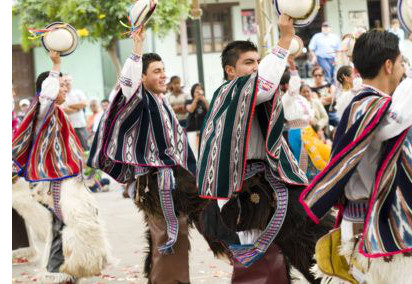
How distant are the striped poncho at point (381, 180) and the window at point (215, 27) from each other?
22.0 metres

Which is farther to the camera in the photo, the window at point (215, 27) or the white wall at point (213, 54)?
the window at point (215, 27)

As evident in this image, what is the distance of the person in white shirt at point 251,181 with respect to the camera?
4.00m

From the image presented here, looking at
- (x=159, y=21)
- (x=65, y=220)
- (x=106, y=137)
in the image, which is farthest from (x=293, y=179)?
(x=159, y=21)

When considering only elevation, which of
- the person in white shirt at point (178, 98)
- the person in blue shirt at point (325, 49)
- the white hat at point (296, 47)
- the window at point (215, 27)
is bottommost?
the white hat at point (296, 47)

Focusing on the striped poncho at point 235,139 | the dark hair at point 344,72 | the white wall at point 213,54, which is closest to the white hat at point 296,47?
the striped poncho at point 235,139

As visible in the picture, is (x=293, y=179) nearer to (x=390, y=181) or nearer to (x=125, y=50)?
(x=390, y=181)

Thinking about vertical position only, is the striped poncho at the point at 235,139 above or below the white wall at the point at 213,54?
below

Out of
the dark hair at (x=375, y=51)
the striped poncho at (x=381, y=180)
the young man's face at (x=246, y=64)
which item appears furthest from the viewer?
the young man's face at (x=246, y=64)

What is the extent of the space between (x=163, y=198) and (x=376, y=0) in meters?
21.1

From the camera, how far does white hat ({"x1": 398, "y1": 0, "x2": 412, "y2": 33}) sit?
322cm

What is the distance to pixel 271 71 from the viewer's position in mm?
3838

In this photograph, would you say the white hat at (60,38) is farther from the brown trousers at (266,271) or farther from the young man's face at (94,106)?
the young man's face at (94,106)

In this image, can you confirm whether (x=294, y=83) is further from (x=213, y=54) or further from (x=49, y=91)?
(x=213, y=54)
